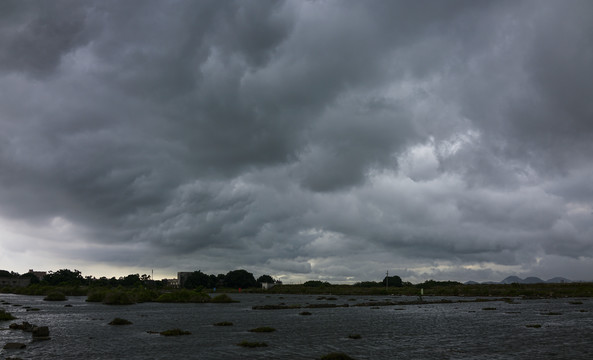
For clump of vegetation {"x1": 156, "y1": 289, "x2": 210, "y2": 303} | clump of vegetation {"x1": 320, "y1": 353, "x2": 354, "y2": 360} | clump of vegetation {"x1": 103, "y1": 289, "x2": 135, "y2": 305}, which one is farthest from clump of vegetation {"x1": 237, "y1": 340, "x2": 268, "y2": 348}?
clump of vegetation {"x1": 156, "y1": 289, "x2": 210, "y2": 303}

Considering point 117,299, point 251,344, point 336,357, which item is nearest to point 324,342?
point 251,344

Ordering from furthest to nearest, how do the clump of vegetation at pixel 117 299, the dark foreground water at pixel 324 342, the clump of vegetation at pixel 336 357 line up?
1. the clump of vegetation at pixel 117 299
2. the dark foreground water at pixel 324 342
3. the clump of vegetation at pixel 336 357

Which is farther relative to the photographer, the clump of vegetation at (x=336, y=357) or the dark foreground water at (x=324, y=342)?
the dark foreground water at (x=324, y=342)

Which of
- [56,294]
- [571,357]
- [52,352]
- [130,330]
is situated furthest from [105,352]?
[56,294]

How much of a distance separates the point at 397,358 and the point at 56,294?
7342 inches

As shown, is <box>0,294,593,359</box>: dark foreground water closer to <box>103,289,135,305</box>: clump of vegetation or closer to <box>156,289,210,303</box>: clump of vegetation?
<box>103,289,135,305</box>: clump of vegetation

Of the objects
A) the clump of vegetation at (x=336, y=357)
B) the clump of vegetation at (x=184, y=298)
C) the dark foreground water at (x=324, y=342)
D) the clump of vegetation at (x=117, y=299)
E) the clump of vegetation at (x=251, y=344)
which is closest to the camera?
the clump of vegetation at (x=336, y=357)

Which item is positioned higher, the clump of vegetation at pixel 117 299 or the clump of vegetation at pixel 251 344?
the clump of vegetation at pixel 251 344

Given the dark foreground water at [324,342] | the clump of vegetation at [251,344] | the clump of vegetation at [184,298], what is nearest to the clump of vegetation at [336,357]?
the dark foreground water at [324,342]

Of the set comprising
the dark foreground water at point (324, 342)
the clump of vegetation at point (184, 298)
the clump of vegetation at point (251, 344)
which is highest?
the clump of vegetation at point (251, 344)

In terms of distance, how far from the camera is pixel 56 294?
188750 millimetres

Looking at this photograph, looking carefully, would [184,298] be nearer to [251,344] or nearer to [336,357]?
[251,344]

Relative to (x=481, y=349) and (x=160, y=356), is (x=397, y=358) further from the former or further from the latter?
(x=160, y=356)

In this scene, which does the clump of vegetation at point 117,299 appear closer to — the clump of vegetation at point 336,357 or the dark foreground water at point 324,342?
the dark foreground water at point 324,342
